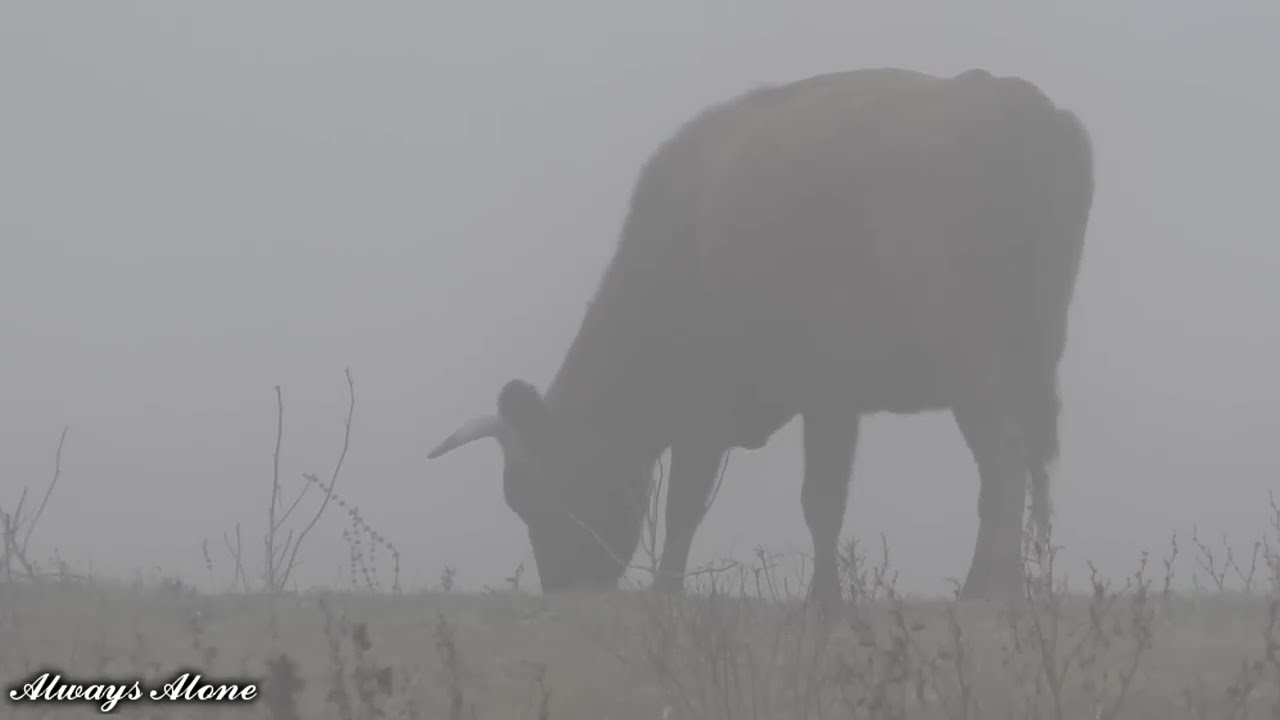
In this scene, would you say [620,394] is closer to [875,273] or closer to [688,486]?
[688,486]

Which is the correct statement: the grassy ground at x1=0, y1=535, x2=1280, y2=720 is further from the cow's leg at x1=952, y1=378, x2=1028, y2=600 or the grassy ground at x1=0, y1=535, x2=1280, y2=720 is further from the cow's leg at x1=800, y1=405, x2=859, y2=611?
the cow's leg at x1=800, y1=405, x2=859, y2=611

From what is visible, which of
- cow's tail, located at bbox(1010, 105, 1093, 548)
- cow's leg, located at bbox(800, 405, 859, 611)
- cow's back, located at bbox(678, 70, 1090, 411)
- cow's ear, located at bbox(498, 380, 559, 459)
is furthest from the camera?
cow's ear, located at bbox(498, 380, 559, 459)

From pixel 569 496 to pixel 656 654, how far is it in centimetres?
558

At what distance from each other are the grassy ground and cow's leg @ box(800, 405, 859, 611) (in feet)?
3.05

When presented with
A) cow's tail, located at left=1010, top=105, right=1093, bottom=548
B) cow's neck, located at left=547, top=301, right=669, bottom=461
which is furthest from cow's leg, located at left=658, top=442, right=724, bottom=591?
cow's tail, located at left=1010, top=105, right=1093, bottom=548

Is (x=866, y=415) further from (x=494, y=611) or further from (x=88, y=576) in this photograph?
(x=88, y=576)

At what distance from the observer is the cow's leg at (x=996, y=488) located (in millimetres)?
8719

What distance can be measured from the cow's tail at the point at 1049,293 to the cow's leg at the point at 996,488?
14.2 inches

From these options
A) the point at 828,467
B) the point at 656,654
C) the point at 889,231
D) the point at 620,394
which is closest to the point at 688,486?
the point at 620,394

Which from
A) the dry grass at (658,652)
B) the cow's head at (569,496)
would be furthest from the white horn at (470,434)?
the dry grass at (658,652)

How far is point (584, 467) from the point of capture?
11172 millimetres

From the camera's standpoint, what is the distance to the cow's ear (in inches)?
428

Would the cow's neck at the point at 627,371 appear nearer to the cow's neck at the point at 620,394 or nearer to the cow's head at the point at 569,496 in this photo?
the cow's neck at the point at 620,394

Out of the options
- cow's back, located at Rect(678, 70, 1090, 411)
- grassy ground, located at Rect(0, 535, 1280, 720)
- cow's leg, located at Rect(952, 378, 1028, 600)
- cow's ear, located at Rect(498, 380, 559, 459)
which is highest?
cow's back, located at Rect(678, 70, 1090, 411)
